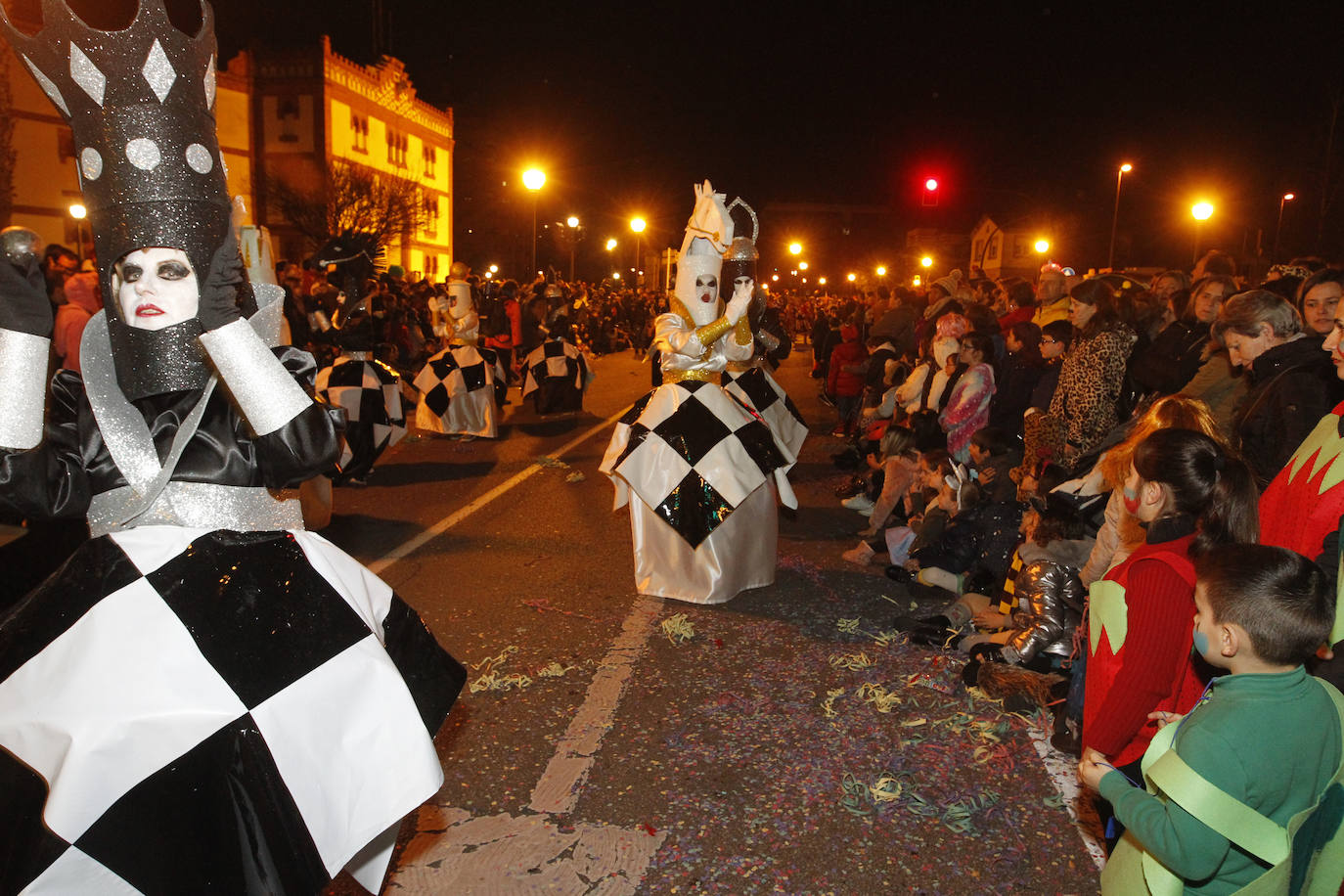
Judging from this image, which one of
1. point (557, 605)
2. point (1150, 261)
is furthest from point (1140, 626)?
point (1150, 261)

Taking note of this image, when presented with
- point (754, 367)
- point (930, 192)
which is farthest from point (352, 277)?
point (930, 192)

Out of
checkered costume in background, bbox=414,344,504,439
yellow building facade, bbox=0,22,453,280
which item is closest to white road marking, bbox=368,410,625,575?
checkered costume in background, bbox=414,344,504,439

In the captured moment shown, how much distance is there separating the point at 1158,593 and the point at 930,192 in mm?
14100

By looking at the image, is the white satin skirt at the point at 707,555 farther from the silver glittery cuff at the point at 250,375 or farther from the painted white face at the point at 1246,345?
the silver glittery cuff at the point at 250,375

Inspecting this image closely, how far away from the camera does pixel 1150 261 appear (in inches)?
1671

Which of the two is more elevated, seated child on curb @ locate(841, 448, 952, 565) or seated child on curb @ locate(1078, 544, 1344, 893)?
seated child on curb @ locate(1078, 544, 1344, 893)

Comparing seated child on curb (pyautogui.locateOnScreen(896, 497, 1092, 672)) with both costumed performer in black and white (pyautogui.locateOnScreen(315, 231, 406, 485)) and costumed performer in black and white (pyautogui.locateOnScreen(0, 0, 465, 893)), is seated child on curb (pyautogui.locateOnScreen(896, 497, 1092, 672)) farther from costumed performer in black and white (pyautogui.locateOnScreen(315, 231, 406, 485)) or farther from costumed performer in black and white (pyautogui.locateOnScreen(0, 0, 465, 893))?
costumed performer in black and white (pyautogui.locateOnScreen(315, 231, 406, 485))

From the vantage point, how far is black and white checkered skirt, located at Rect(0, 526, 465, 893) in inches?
77.3

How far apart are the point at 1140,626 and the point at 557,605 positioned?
3373mm

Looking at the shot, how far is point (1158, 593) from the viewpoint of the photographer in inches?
114

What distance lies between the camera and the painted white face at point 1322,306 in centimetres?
462

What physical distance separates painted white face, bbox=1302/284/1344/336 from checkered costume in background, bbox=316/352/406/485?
697 cm

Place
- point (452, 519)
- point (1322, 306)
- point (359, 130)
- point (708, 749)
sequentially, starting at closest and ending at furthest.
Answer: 1. point (708, 749)
2. point (1322, 306)
3. point (452, 519)
4. point (359, 130)

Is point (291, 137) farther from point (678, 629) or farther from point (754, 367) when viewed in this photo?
point (678, 629)
